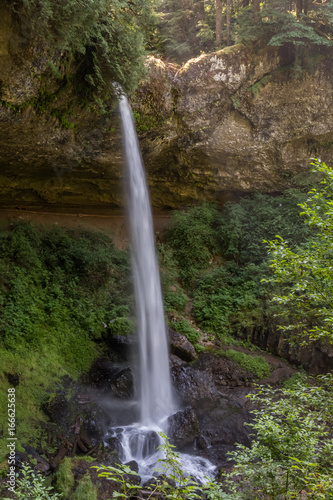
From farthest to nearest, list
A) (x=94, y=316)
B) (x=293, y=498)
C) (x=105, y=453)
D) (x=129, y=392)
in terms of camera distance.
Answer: (x=94, y=316) < (x=129, y=392) < (x=105, y=453) < (x=293, y=498)

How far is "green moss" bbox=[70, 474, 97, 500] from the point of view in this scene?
5402 mm

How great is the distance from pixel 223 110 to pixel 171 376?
340 inches

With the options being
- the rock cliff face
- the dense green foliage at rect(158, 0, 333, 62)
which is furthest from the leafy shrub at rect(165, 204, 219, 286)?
the dense green foliage at rect(158, 0, 333, 62)

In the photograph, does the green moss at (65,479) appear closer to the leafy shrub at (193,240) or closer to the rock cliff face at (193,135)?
the rock cliff face at (193,135)

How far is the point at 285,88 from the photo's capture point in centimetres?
1166

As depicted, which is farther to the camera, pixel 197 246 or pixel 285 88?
pixel 197 246

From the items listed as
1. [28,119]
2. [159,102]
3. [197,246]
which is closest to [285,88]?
[159,102]

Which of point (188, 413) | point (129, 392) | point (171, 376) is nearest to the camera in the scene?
point (188, 413)

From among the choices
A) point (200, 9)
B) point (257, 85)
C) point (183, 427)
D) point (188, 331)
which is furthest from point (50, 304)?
point (200, 9)

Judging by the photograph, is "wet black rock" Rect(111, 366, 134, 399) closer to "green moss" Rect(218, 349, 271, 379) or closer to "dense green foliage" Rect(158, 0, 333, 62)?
"green moss" Rect(218, 349, 271, 379)

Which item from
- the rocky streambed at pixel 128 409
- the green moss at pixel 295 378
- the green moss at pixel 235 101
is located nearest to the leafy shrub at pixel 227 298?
the rocky streambed at pixel 128 409

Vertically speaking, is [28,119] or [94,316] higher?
[28,119]

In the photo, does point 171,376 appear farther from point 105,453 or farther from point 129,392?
point 105,453

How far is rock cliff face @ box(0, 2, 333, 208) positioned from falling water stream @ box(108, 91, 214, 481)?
62 centimetres
